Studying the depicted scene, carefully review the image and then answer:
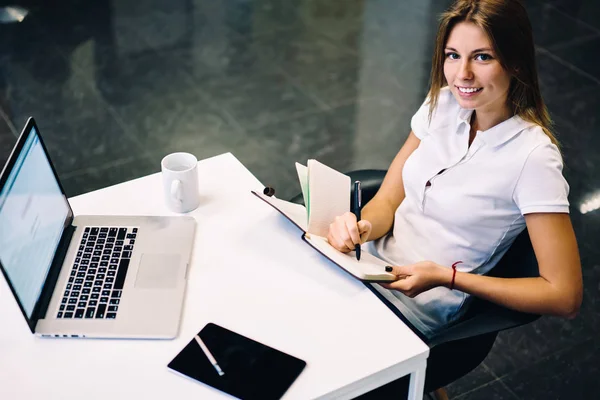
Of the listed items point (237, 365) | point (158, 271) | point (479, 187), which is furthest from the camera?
point (479, 187)

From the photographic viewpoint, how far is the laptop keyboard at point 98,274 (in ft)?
5.39

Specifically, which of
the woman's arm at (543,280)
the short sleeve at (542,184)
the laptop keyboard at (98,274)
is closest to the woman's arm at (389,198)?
the woman's arm at (543,280)

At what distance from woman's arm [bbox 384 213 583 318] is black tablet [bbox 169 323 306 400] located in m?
0.38

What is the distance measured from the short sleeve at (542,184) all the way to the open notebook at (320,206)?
0.36 meters

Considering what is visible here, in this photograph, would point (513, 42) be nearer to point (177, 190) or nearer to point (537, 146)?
point (537, 146)

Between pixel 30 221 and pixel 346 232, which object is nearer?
pixel 30 221

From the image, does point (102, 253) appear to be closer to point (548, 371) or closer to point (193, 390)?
point (193, 390)

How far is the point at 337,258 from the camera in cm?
174

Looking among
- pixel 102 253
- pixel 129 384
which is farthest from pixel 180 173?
pixel 129 384

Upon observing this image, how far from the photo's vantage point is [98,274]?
5.67ft

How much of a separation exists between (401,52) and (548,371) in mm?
2235

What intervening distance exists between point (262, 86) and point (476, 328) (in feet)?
8.17

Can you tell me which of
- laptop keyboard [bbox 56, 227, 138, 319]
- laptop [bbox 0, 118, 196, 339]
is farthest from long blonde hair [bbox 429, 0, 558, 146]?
laptop keyboard [bbox 56, 227, 138, 319]

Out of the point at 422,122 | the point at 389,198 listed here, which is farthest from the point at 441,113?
the point at 389,198
